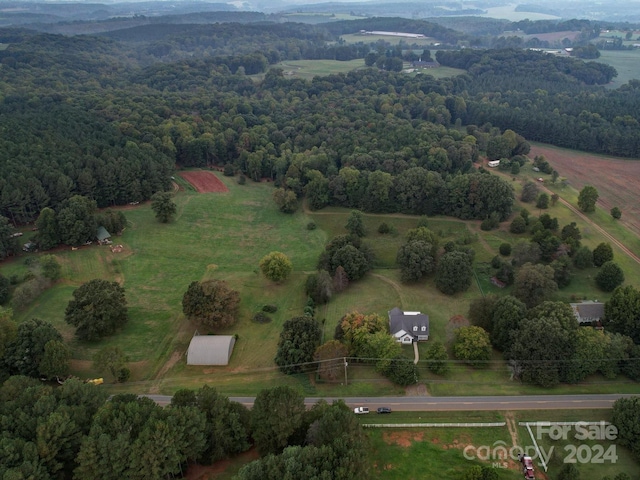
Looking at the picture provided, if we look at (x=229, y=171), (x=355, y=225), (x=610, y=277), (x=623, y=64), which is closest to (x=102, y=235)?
(x=229, y=171)

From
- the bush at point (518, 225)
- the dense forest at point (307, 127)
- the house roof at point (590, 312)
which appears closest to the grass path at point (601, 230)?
the bush at point (518, 225)

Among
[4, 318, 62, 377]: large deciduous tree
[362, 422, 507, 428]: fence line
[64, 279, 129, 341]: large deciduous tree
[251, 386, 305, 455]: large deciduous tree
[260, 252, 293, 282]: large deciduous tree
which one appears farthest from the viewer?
[260, 252, 293, 282]: large deciduous tree

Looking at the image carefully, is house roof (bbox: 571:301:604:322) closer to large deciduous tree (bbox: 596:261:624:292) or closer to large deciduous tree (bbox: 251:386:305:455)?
large deciduous tree (bbox: 596:261:624:292)

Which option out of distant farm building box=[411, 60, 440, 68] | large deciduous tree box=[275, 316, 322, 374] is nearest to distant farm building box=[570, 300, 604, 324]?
large deciduous tree box=[275, 316, 322, 374]

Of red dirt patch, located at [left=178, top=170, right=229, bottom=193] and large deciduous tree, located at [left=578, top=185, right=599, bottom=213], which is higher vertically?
large deciduous tree, located at [left=578, top=185, right=599, bottom=213]

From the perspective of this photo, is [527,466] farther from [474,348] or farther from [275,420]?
[275,420]
